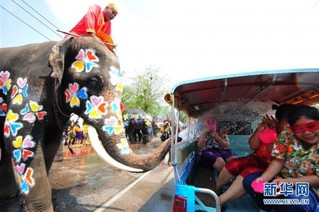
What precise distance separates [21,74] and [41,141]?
3.43 feet

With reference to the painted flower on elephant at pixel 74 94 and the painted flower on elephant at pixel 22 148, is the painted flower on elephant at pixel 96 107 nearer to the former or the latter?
the painted flower on elephant at pixel 74 94

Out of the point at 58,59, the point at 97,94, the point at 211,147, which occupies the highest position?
the point at 58,59

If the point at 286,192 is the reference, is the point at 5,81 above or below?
above

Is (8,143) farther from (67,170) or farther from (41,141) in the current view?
(67,170)

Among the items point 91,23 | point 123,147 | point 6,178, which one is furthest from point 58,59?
point 6,178

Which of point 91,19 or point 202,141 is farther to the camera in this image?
point 202,141

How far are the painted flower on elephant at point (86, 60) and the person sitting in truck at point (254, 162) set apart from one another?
2.32m

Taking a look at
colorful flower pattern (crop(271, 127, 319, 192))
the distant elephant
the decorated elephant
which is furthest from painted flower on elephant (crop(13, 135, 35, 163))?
the distant elephant

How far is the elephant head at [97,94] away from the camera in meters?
3.28

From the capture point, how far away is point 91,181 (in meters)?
6.55

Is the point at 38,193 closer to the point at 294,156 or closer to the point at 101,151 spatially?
the point at 101,151

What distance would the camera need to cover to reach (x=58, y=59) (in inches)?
136

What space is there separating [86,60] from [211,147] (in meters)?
2.47

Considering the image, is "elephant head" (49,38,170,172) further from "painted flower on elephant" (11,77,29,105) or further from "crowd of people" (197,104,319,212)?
"crowd of people" (197,104,319,212)
